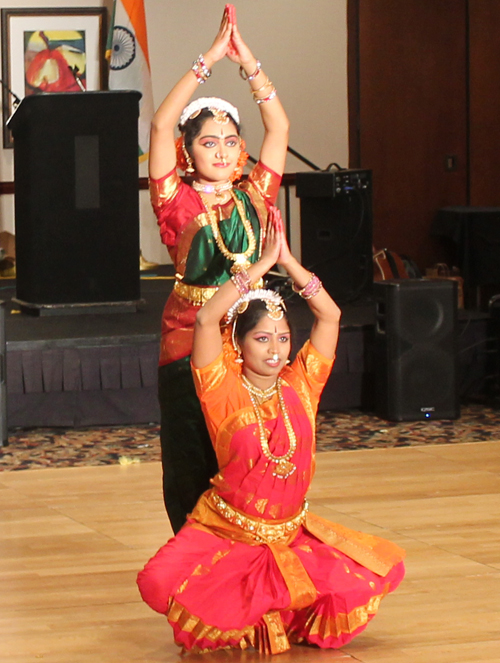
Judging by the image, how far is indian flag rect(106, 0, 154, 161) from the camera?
7418 mm

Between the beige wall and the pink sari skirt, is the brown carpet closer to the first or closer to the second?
the pink sari skirt

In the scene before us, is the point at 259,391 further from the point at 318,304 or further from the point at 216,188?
the point at 216,188

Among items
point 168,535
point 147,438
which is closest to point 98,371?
point 147,438

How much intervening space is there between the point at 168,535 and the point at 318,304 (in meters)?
1.11

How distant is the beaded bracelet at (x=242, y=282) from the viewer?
2221 millimetres

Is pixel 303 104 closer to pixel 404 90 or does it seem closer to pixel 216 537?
pixel 404 90

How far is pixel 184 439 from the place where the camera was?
8.12ft

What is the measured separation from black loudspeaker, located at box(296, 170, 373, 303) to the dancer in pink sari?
360 cm

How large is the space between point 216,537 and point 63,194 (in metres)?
3.16

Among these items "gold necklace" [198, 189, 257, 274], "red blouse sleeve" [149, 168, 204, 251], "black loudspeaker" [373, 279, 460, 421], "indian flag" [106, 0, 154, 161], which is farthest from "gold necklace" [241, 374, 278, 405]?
"indian flag" [106, 0, 154, 161]

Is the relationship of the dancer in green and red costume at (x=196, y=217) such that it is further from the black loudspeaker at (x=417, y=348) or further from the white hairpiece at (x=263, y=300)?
the black loudspeaker at (x=417, y=348)

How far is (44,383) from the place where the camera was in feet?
15.1

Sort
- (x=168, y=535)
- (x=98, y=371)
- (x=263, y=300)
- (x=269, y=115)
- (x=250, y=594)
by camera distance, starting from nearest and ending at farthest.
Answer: (x=250, y=594) → (x=263, y=300) → (x=269, y=115) → (x=168, y=535) → (x=98, y=371)

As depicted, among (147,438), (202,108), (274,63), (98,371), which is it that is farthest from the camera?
(274,63)
